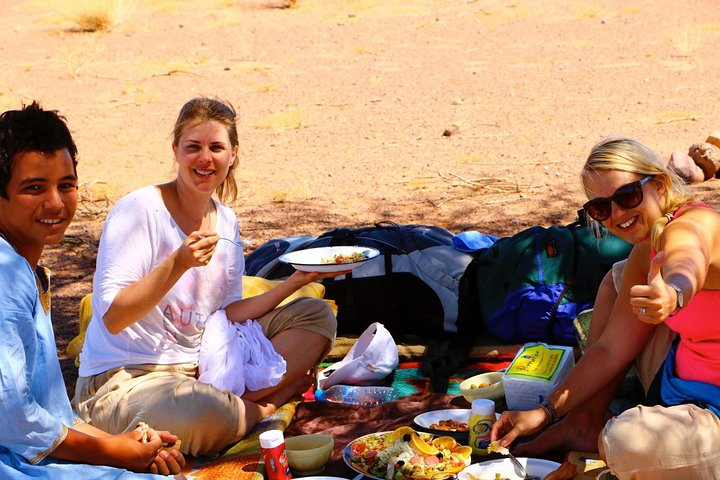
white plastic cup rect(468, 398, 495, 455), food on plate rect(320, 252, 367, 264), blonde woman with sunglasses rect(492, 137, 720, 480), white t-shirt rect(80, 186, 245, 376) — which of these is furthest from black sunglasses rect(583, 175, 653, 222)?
white t-shirt rect(80, 186, 245, 376)

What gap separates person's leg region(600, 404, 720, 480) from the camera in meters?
2.96

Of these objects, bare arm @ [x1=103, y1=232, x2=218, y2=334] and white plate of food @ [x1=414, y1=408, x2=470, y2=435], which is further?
white plate of food @ [x1=414, y1=408, x2=470, y2=435]

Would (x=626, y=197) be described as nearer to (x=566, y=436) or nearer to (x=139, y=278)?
(x=566, y=436)

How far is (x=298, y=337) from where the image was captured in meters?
4.33

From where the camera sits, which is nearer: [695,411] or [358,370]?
[695,411]

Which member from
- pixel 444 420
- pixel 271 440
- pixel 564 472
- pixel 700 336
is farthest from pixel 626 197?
pixel 271 440

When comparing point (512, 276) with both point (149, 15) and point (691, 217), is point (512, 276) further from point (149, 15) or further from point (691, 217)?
point (149, 15)

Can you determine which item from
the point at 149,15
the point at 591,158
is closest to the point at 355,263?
the point at 591,158

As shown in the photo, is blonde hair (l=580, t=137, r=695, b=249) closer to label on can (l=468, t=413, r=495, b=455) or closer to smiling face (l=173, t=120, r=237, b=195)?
label on can (l=468, t=413, r=495, b=455)

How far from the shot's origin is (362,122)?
1130 centimetres

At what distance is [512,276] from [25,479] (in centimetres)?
302

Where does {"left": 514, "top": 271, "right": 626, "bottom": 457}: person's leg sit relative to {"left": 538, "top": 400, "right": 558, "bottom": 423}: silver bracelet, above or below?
below

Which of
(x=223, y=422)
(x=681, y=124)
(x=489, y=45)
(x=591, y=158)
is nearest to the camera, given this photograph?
(x=591, y=158)

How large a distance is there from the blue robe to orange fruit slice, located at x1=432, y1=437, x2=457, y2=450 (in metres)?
1.23
